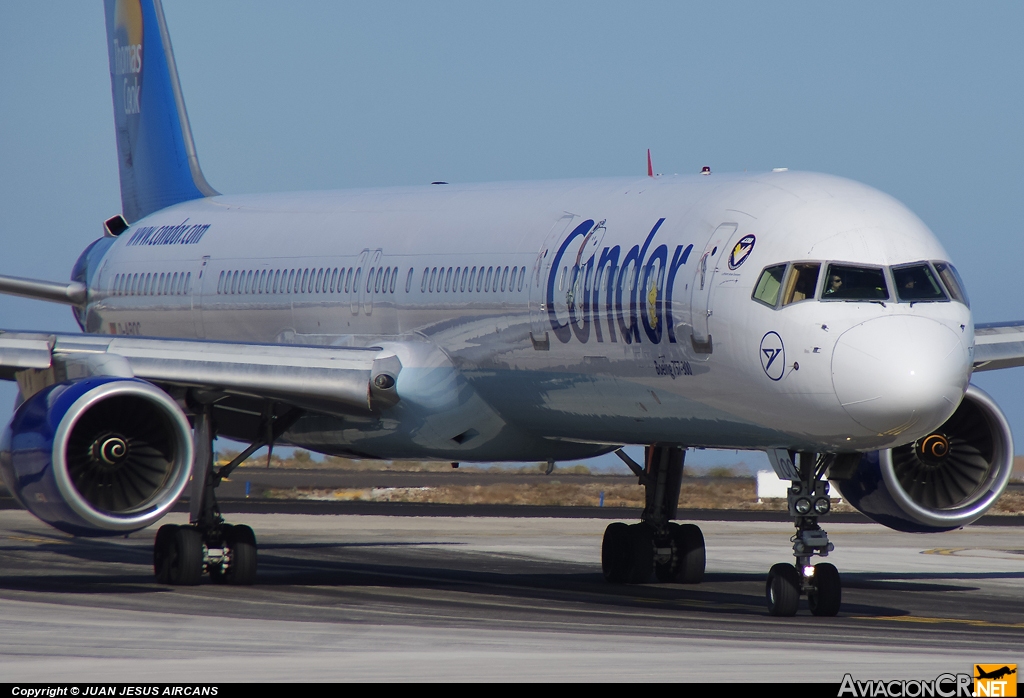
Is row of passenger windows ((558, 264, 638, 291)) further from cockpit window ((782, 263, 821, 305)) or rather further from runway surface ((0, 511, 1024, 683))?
runway surface ((0, 511, 1024, 683))

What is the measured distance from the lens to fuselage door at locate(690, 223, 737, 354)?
55.5 feet

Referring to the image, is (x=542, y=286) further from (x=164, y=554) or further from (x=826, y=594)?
(x=164, y=554)

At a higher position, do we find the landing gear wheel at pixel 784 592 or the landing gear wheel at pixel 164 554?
the landing gear wheel at pixel 784 592

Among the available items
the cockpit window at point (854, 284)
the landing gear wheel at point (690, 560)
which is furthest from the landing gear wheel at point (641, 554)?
the cockpit window at point (854, 284)

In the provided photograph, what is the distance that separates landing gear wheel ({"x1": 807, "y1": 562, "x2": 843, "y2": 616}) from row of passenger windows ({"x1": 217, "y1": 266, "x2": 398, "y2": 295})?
736 centimetres

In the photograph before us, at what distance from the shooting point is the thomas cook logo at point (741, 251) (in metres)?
16.9

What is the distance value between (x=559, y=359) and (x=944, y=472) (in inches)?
185

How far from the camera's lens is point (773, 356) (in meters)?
16.2

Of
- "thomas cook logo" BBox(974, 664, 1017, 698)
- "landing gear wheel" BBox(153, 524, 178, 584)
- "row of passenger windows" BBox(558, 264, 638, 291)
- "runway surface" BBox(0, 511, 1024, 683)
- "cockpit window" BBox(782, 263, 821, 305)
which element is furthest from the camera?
"landing gear wheel" BBox(153, 524, 178, 584)

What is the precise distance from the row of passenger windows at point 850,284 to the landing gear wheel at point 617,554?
272 inches

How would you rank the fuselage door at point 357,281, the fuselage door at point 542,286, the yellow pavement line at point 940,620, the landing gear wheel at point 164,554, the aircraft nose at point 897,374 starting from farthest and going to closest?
1. the fuselage door at point 357,281
2. the landing gear wheel at point 164,554
3. the fuselage door at point 542,286
4. the yellow pavement line at point 940,620
5. the aircraft nose at point 897,374

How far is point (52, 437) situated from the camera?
18500 millimetres

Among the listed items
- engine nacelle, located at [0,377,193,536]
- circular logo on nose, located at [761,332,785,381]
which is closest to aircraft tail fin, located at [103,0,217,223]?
engine nacelle, located at [0,377,193,536]

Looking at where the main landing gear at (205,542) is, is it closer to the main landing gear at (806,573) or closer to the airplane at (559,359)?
the airplane at (559,359)
